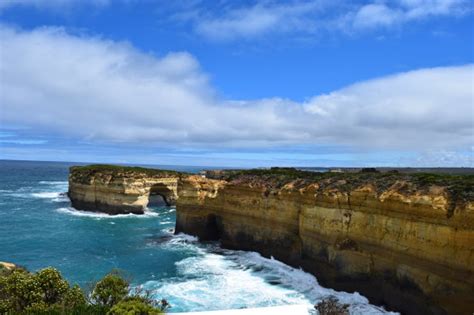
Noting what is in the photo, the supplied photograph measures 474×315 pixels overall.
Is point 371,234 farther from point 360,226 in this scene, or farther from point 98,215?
point 98,215

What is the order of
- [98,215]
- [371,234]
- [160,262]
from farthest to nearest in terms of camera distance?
[98,215] < [160,262] < [371,234]

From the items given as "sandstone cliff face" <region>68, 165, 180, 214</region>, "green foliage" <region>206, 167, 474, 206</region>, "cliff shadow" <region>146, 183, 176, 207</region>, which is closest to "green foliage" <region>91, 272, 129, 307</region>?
"green foliage" <region>206, 167, 474, 206</region>

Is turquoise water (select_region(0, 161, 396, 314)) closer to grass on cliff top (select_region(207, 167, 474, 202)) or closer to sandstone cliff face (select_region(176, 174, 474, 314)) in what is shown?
sandstone cliff face (select_region(176, 174, 474, 314))

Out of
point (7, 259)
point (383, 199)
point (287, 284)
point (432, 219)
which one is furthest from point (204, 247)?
point (432, 219)

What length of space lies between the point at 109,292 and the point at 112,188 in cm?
4269

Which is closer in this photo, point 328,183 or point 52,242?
point 328,183

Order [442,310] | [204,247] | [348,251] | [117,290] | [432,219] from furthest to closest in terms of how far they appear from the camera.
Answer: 1. [204,247]
2. [348,251]
3. [432,219]
4. [442,310]
5. [117,290]

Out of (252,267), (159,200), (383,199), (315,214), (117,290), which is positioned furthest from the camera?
(159,200)

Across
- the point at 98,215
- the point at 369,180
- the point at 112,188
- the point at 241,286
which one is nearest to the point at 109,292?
the point at 241,286

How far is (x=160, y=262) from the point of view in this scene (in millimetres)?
32594

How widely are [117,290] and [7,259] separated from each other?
840 inches

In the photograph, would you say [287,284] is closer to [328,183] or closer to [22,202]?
[328,183]

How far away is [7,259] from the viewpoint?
33.2 metres

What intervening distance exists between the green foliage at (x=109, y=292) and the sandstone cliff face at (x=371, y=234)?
14.3m
